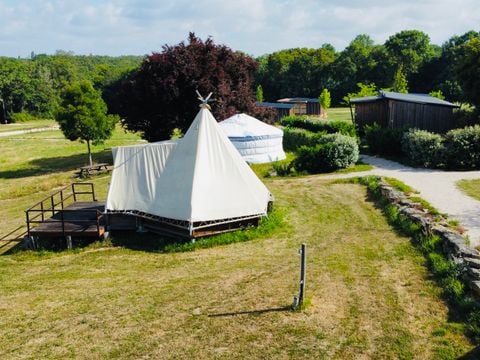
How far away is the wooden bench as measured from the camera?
82.6 feet

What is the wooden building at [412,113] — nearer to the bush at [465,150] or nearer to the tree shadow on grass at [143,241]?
the bush at [465,150]

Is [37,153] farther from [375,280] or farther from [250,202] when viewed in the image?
[375,280]

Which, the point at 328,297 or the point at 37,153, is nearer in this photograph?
the point at 328,297

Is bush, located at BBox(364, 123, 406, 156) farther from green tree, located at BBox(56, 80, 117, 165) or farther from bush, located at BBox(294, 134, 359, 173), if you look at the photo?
green tree, located at BBox(56, 80, 117, 165)

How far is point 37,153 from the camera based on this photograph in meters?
38.6

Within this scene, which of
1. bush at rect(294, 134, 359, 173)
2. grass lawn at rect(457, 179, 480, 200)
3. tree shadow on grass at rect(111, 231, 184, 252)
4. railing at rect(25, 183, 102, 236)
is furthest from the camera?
bush at rect(294, 134, 359, 173)

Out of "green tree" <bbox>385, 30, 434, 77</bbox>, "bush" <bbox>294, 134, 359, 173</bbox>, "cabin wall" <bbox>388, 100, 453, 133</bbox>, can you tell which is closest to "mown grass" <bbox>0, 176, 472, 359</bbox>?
"bush" <bbox>294, 134, 359, 173</bbox>

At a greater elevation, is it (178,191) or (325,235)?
(178,191)

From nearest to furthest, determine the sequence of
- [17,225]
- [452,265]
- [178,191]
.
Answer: [452,265]
[178,191]
[17,225]

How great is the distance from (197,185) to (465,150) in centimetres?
1347

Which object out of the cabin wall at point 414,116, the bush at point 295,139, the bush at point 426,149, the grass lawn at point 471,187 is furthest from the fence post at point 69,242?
the cabin wall at point 414,116

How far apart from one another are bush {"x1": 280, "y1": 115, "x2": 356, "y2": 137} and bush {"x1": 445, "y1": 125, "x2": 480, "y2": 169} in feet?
22.5

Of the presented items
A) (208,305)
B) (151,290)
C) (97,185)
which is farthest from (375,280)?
(97,185)

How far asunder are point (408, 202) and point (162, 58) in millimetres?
18789
